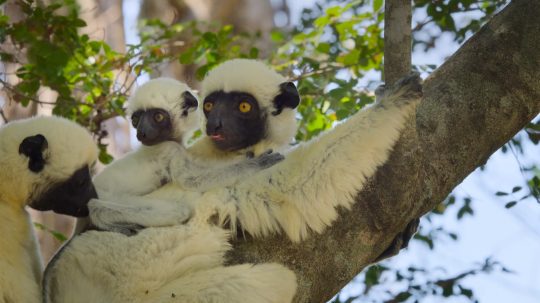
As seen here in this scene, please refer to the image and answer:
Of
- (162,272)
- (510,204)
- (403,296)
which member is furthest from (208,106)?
(510,204)

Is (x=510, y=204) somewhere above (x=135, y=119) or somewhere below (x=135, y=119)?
below

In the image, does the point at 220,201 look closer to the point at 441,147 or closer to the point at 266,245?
the point at 266,245

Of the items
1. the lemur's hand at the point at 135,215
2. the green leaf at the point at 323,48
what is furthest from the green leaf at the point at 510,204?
the lemur's hand at the point at 135,215

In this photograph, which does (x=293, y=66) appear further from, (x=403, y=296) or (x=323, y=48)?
(x=403, y=296)

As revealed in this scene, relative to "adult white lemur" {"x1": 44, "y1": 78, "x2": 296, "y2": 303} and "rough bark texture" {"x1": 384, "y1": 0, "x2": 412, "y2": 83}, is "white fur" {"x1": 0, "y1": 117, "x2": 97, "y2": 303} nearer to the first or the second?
"adult white lemur" {"x1": 44, "y1": 78, "x2": 296, "y2": 303}

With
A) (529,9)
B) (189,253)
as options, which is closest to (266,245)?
(189,253)

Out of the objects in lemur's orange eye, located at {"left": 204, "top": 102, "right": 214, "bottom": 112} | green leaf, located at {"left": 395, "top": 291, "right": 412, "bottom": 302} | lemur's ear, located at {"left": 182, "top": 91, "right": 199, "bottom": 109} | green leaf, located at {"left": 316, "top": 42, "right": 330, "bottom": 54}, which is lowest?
green leaf, located at {"left": 395, "top": 291, "right": 412, "bottom": 302}

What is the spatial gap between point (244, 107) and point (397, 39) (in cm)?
165

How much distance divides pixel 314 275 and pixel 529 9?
6.85 feet

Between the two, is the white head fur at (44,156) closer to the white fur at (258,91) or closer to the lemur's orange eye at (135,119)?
the lemur's orange eye at (135,119)

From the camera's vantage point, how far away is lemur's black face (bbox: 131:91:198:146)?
4.98 m

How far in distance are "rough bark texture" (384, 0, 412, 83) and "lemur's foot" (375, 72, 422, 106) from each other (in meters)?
0.04

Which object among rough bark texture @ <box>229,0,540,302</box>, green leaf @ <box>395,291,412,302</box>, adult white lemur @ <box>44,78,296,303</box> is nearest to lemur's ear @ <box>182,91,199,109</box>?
adult white lemur @ <box>44,78,296,303</box>

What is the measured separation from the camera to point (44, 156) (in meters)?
4.16
